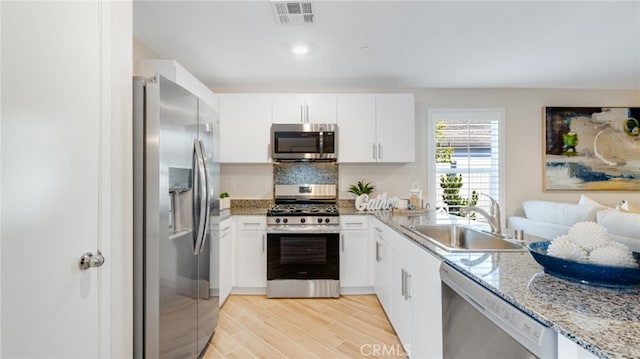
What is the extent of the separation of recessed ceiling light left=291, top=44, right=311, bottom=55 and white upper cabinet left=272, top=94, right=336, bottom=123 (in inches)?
28.4

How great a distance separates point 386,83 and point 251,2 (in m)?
2.10

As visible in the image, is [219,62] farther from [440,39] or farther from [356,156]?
[440,39]

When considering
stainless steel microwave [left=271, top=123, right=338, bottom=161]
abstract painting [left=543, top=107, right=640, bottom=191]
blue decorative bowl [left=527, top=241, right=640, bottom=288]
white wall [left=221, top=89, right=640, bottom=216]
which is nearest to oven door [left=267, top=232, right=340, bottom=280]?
stainless steel microwave [left=271, top=123, right=338, bottom=161]

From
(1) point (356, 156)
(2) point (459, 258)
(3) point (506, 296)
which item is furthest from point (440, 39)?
(3) point (506, 296)

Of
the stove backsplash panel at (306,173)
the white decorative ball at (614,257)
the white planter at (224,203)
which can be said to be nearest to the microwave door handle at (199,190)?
the white planter at (224,203)

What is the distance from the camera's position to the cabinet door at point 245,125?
342 cm

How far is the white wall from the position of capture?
12.7ft

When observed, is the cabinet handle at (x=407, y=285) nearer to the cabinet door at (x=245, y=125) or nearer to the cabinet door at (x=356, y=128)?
the cabinet door at (x=356, y=128)

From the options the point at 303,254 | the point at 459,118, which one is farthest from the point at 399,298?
the point at 459,118

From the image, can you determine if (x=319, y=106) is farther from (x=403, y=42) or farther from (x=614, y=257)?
(x=614, y=257)

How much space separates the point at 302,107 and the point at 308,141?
0.42 metres

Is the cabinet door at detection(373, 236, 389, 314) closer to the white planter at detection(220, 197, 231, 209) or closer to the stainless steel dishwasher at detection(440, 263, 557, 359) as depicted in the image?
the stainless steel dishwasher at detection(440, 263, 557, 359)

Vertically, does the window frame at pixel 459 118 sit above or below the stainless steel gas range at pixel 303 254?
above

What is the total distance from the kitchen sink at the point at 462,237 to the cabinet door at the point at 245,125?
2.00 meters
